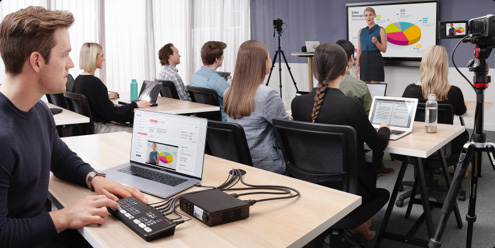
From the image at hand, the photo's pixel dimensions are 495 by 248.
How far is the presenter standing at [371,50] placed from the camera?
6.40 meters

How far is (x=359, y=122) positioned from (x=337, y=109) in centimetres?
13

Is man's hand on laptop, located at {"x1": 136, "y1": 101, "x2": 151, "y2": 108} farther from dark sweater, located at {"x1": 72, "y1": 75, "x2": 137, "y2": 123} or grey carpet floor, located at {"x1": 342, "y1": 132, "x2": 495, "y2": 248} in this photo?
grey carpet floor, located at {"x1": 342, "y1": 132, "x2": 495, "y2": 248}

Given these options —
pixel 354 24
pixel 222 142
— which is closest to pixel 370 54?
pixel 354 24

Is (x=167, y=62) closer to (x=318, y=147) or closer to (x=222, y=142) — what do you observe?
(x=222, y=142)

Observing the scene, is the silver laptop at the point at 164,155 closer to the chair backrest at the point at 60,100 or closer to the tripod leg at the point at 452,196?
the tripod leg at the point at 452,196

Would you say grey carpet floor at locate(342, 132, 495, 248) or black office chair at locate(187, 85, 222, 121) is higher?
black office chair at locate(187, 85, 222, 121)

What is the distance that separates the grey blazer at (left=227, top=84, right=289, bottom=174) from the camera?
2473 mm

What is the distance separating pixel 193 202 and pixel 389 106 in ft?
5.55

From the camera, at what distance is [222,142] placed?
2225mm

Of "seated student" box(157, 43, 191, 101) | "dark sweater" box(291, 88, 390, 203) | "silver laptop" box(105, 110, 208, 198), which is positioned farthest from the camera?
"seated student" box(157, 43, 191, 101)

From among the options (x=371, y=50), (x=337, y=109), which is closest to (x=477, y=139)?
(x=337, y=109)

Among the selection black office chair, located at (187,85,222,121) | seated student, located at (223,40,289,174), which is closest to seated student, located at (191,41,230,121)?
black office chair, located at (187,85,222,121)

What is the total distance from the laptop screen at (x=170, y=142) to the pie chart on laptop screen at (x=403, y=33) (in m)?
5.77

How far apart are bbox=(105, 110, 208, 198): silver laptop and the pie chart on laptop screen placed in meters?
5.77
